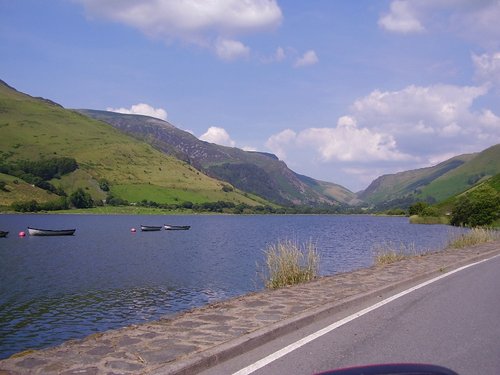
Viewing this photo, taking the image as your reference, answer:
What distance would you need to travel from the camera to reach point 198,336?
7645 millimetres

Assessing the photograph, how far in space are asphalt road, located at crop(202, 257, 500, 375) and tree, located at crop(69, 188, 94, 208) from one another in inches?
5616

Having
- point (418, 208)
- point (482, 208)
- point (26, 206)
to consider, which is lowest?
point (482, 208)

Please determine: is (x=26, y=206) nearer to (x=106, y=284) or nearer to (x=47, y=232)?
(x=47, y=232)

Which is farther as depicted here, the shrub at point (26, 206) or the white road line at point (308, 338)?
the shrub at point (26, 206)

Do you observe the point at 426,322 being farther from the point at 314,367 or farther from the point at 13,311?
the point at 13,311

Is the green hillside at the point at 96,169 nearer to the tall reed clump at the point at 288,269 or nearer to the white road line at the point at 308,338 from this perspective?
the tall reed clump at the point at 288,269

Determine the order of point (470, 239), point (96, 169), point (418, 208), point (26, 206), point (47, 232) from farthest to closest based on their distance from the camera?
1. point (96, 169)
2. point (26, 206)
3. point (418, 208)
4. point (47, 232)
5. point (470, 239)

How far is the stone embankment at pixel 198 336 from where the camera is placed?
6.14m

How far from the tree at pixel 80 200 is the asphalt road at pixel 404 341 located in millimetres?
142637

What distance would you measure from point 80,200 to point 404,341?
479 feet

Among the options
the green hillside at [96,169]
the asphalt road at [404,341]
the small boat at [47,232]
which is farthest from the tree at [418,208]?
the asphalt road at [404,341]

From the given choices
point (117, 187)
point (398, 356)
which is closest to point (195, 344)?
point (398, 356)

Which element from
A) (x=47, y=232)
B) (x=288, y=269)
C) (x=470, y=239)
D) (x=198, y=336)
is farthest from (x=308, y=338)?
(x=47, y=232)

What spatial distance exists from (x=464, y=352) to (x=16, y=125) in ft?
684
